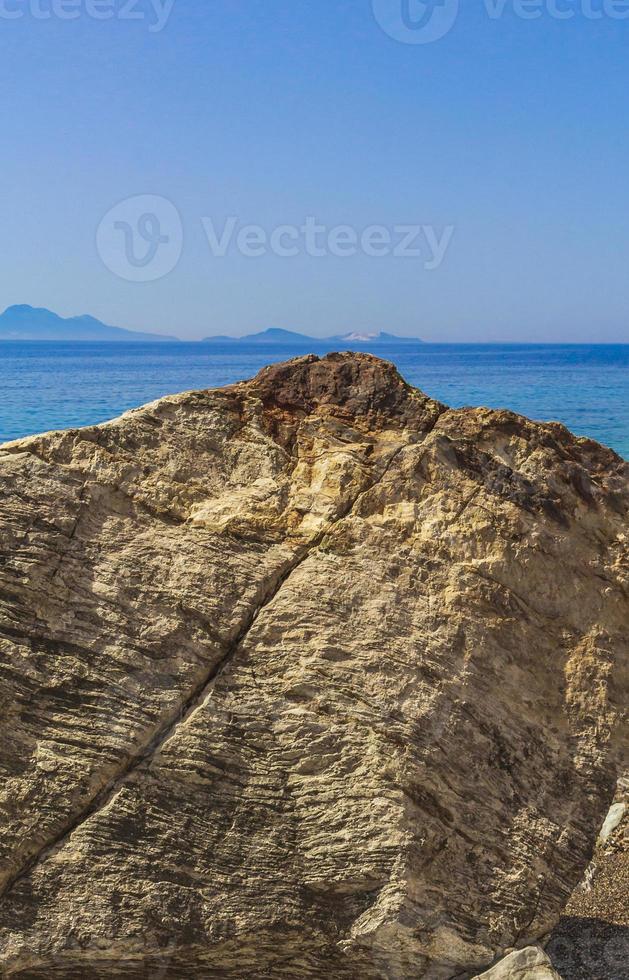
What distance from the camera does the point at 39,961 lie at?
5547mm

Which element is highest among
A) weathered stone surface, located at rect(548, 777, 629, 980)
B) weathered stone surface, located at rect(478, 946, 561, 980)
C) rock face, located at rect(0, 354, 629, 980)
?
rock face, located at rect(0, 354, 629, 980)

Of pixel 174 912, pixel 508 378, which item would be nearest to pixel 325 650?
pixel 174 912

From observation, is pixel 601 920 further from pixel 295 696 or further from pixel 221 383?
pixel 221 383

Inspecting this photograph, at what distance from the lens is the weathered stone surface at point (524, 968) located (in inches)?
225

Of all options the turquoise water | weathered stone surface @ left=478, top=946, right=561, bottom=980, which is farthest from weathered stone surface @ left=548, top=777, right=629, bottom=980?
the turquoise water

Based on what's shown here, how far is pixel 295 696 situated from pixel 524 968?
2303 millimetres

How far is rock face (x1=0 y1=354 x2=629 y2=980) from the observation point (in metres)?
5.59

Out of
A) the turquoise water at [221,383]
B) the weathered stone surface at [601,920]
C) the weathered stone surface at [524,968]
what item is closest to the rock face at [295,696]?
the weathered stone surface at [524,968]

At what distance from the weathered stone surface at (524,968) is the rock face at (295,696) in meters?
0.13

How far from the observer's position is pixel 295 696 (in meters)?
5.73

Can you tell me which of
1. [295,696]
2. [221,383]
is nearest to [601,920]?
[295,696]

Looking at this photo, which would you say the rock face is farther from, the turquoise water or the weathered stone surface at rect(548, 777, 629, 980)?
the turquoise water

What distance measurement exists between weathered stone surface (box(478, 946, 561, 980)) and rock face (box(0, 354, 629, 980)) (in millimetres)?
132

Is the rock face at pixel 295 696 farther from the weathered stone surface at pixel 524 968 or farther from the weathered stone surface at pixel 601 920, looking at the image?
the weathered stone surface at pixel 601 920
